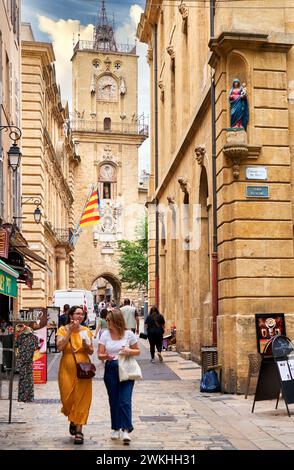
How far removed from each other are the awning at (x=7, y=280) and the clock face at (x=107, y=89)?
159 ft

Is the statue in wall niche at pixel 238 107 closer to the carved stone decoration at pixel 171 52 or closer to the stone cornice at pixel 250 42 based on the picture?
the stone cornice at pixel 250 42

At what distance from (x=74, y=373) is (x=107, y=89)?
54.8 metres

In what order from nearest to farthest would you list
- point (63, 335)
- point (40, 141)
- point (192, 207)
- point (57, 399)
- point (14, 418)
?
point (63, 335) < point (14, 418) < point (57, 399) < point (192, 207) < point (40, 141)

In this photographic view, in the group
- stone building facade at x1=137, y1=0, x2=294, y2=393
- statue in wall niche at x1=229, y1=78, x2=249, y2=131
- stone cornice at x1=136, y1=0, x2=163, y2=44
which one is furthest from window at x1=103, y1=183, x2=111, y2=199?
statue in wall niche at x1=229, y1=78, x2=249, y2=131

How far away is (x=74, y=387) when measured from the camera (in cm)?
984

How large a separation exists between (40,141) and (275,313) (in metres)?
22.3

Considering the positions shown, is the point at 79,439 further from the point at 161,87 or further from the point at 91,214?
the point at 91,214

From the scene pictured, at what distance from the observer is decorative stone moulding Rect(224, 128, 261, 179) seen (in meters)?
14.5

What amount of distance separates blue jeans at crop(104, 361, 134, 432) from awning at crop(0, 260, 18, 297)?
1636 mm

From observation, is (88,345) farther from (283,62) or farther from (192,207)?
(192,207)

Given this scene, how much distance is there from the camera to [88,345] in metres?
9.94

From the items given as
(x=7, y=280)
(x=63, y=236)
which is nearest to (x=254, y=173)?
(x=7, y=280)

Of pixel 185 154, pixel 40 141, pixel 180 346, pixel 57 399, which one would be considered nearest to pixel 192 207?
pixel 185 154

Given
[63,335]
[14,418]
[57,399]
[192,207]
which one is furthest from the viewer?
[192,207]
